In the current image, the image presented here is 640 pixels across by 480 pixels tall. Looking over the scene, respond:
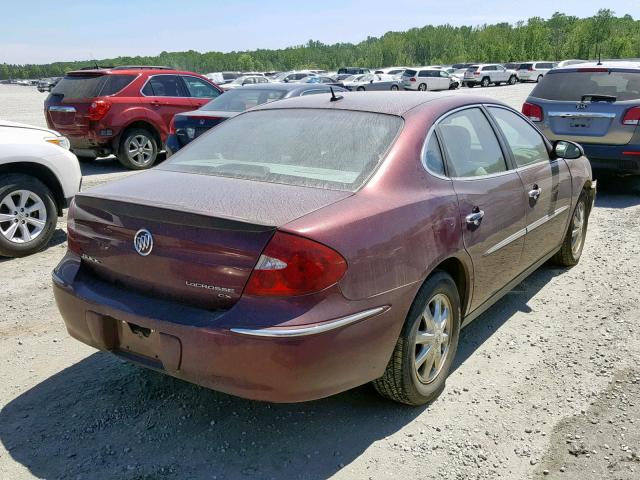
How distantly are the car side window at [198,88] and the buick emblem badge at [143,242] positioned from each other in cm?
996

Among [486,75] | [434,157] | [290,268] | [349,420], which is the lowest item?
[486,75]

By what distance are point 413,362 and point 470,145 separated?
145 cm

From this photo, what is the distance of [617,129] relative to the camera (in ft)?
25.7

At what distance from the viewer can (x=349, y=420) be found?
312 centimetres

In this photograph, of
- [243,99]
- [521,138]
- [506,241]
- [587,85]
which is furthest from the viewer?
[243,99]

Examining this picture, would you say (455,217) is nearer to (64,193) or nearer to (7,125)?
(64,193)

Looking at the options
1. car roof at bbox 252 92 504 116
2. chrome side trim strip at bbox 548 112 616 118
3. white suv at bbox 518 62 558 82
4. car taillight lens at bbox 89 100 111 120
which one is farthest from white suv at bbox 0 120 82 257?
white suv at bbox 518 62 558 82

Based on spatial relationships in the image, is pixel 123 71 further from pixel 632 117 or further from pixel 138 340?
pixel 138 340

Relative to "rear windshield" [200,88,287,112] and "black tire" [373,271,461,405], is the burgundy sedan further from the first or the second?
"rear windshield" [200,88,287,112]

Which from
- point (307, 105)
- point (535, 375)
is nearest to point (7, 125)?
point (307, 105)

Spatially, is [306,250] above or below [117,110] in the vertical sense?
above

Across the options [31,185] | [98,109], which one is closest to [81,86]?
[98,109]

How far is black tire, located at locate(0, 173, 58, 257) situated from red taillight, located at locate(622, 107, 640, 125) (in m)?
6.95

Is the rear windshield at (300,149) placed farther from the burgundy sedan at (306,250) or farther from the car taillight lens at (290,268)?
the car taillight lens at (290,268)
